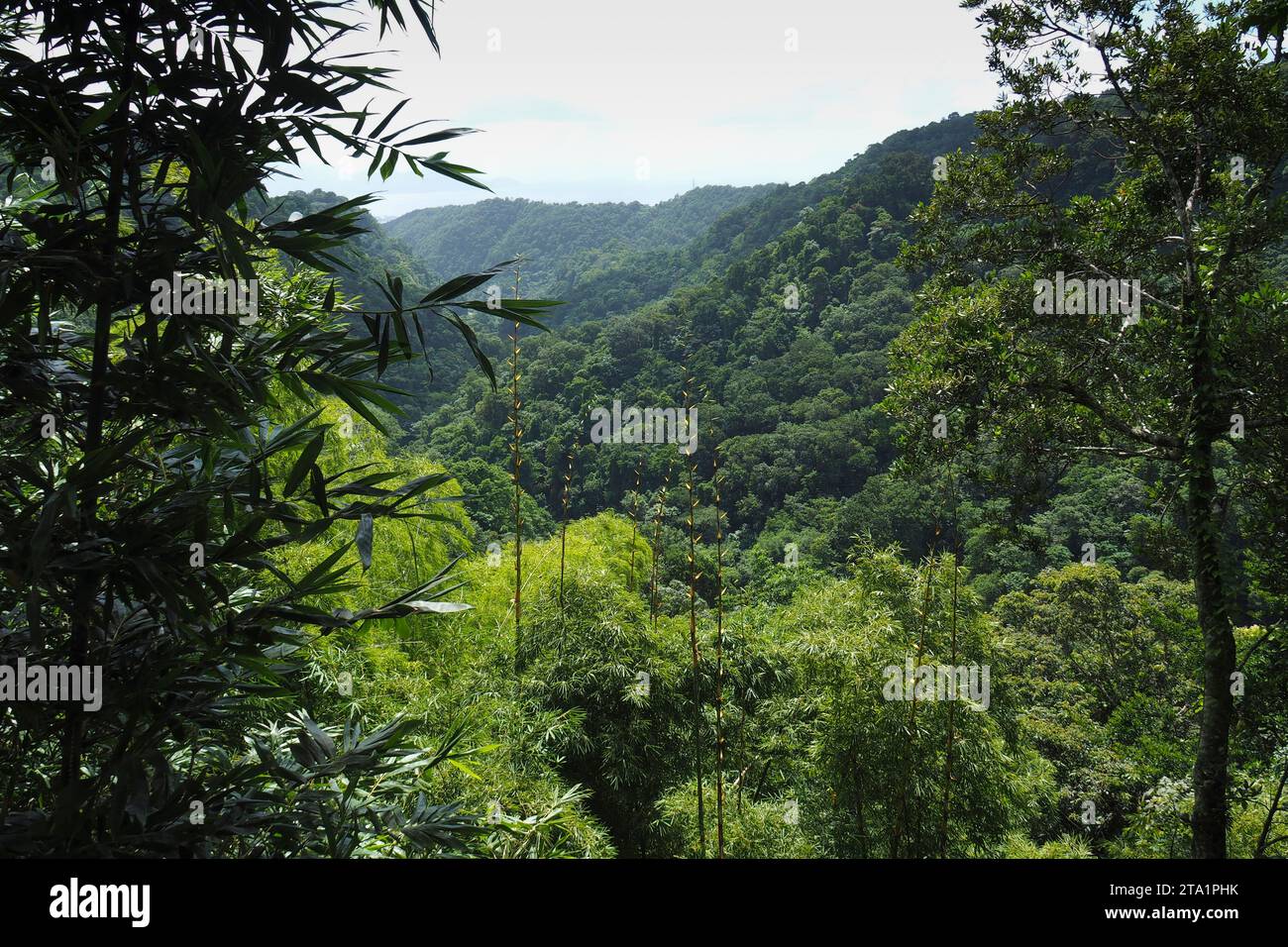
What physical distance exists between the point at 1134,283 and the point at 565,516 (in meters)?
3.30

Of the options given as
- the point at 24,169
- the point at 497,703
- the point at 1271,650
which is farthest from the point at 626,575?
the point at 24,169

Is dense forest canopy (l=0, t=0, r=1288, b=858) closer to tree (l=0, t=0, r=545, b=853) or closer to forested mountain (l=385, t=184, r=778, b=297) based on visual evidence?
tree (l=0, t=0, r=545, b=853)

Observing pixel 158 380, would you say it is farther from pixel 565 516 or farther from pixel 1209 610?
pixel 565 516

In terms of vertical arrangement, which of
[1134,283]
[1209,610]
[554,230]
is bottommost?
[1209,610]

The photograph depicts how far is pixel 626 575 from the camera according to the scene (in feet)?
28.2

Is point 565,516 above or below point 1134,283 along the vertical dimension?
below

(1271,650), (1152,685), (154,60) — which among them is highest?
(154,60)

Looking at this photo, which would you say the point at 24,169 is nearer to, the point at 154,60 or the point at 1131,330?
the point at 154,60

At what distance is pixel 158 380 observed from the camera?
1.29 metres

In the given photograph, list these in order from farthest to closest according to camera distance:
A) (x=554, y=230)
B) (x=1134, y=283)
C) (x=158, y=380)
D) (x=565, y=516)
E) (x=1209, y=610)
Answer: (x=554, y=230)
(x=565, y=516)
(x=1134, y=283)
(x=1209, y=610)
(x=158, y=380)

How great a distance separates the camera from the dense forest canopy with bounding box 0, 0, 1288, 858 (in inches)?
50.2

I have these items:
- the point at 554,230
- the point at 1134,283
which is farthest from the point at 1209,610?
the point at 554,230

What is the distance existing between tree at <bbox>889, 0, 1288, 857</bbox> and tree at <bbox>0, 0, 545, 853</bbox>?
258cm

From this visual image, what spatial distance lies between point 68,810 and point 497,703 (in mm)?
3724
